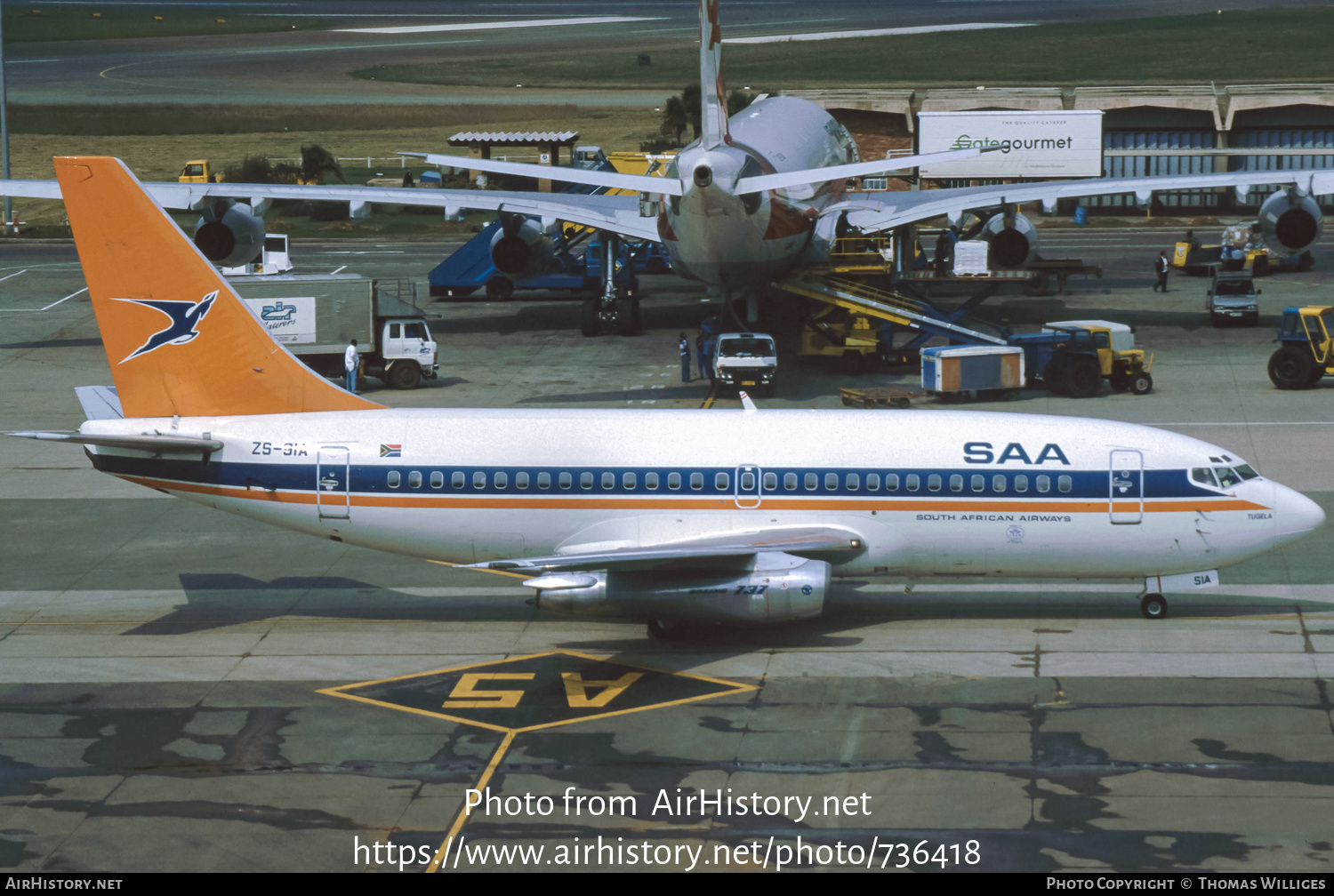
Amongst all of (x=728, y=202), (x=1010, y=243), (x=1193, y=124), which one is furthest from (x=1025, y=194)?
(x=1193, y=124)

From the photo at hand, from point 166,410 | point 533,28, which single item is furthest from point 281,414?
point 533,28

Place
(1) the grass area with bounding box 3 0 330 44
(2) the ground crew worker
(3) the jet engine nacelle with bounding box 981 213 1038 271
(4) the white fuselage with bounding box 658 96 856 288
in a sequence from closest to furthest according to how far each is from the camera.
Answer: (4) the white fuselage with bounding box 658 96 856 288, (2) the ground crew worker, (3) the jet engine nacelle with bounding box 981 213 1038 271, (1) the grass area with bounding box 3 0 330 44

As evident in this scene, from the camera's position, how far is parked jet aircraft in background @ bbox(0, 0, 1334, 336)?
47406 mm

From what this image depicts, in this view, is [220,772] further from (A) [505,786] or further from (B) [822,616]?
(B) [822,616]

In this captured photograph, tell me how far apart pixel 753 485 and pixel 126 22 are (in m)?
173

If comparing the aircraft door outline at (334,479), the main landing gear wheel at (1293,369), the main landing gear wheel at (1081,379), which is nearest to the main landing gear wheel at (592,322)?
the main landing gear wheel at (1081,379)

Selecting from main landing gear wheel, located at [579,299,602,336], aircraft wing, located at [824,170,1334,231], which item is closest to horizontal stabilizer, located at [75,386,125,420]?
main landing gear wheel, located at [579,299,602,336]

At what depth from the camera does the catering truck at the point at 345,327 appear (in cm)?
5247

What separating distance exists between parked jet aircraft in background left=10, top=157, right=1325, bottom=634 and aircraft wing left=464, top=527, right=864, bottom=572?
7 centimetres

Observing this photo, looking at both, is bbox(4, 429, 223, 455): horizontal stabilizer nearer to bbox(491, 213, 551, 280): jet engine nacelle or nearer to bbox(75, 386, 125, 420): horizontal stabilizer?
bbox(75, 386, 125, 420): horizontal stabilizer

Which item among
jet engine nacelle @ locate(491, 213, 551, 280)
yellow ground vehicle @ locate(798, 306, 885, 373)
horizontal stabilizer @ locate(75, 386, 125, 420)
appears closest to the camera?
horizontal stabilizer @ locate(75, 386, 125, 420)

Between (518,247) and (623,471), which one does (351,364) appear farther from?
(623,471)

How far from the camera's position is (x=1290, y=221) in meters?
53.7

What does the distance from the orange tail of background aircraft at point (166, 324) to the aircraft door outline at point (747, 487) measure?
299 inches
